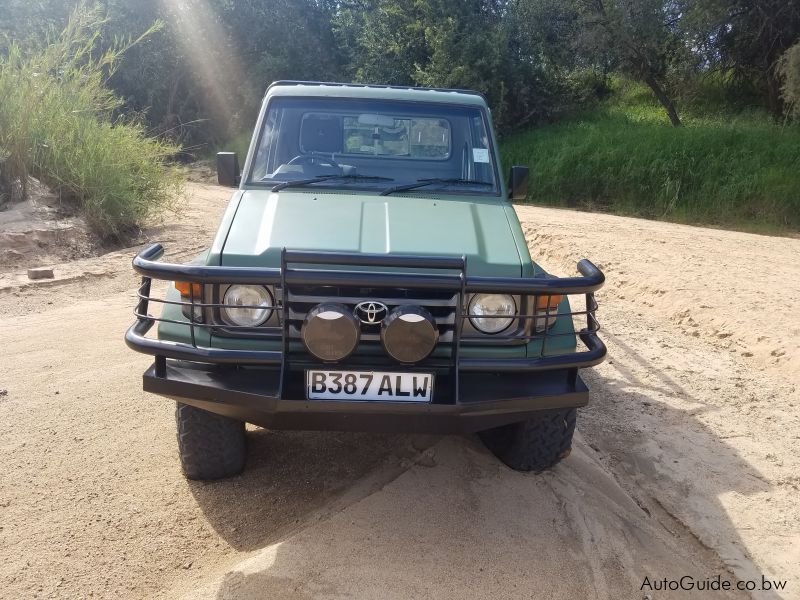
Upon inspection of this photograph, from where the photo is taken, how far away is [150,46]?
31.7 metres

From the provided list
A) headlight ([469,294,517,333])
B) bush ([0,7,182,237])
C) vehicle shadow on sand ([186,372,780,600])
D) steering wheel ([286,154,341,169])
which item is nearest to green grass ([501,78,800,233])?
bush ([0,7,182,237])

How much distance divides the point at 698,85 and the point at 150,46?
22311 millimetres

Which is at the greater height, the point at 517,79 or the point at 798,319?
the point at 517,79

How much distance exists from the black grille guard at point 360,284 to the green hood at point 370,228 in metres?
0.18

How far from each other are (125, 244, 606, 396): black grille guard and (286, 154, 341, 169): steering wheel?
124 centimetres

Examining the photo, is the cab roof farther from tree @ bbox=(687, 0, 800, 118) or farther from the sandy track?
tree @ bbox=(687, 0, 800, 118)

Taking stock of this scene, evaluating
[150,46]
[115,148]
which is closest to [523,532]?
[115,148]

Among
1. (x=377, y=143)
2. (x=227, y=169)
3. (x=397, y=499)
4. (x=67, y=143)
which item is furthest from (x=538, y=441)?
(x=67, y=143)

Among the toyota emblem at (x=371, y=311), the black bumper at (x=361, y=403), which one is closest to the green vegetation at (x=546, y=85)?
the black bumper at (x=361, y=403)

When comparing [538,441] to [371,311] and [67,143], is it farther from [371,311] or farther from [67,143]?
[67,143]

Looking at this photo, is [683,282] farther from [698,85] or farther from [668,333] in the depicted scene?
[698,85]

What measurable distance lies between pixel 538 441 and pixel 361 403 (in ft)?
3.45

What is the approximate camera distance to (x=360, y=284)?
2.82m

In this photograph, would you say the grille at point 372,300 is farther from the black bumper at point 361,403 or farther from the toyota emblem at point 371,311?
the black bumper at point 361,403
